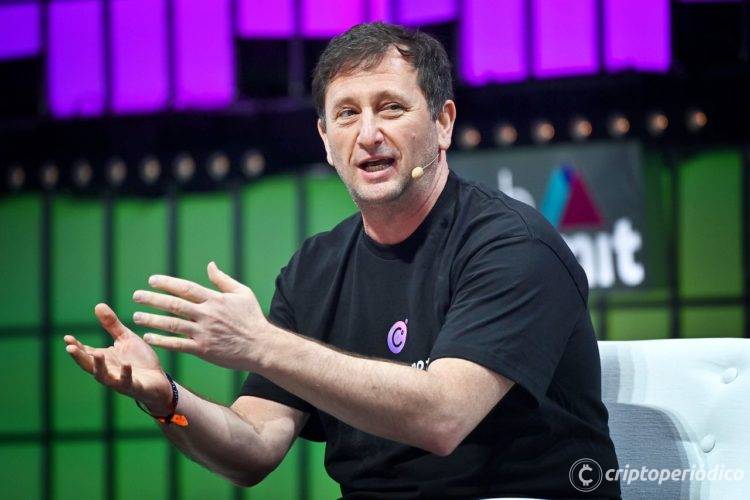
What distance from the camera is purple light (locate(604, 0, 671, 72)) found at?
15.2ft

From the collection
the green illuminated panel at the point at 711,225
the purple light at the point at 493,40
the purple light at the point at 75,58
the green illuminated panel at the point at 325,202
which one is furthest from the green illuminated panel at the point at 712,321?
the purple light at the point at 75,58

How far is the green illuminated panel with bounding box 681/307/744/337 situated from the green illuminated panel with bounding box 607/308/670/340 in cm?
9

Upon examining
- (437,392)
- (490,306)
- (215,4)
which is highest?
(215,4)

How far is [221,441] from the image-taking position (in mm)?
1754

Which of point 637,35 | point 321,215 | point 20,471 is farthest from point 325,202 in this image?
point 20,471

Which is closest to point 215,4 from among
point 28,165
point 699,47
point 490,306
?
point 28,165

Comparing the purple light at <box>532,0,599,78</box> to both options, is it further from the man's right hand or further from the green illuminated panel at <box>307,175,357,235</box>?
the man's right hand

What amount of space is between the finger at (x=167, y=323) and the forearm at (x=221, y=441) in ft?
1.10

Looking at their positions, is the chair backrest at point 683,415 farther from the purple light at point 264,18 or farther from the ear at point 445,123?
the purple light at point 264,18

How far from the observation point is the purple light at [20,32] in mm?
5559

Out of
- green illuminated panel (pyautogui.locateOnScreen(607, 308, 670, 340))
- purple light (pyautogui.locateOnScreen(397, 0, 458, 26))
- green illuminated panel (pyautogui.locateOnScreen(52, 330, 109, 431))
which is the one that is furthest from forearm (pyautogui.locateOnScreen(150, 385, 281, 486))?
green illuminated panel (pyautogui.locateOnScreen(52, 330, 109, 431))

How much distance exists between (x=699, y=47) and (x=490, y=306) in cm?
349

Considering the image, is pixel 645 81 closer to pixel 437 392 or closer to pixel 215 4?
pixel 215 4

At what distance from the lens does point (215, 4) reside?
532 centimetres
